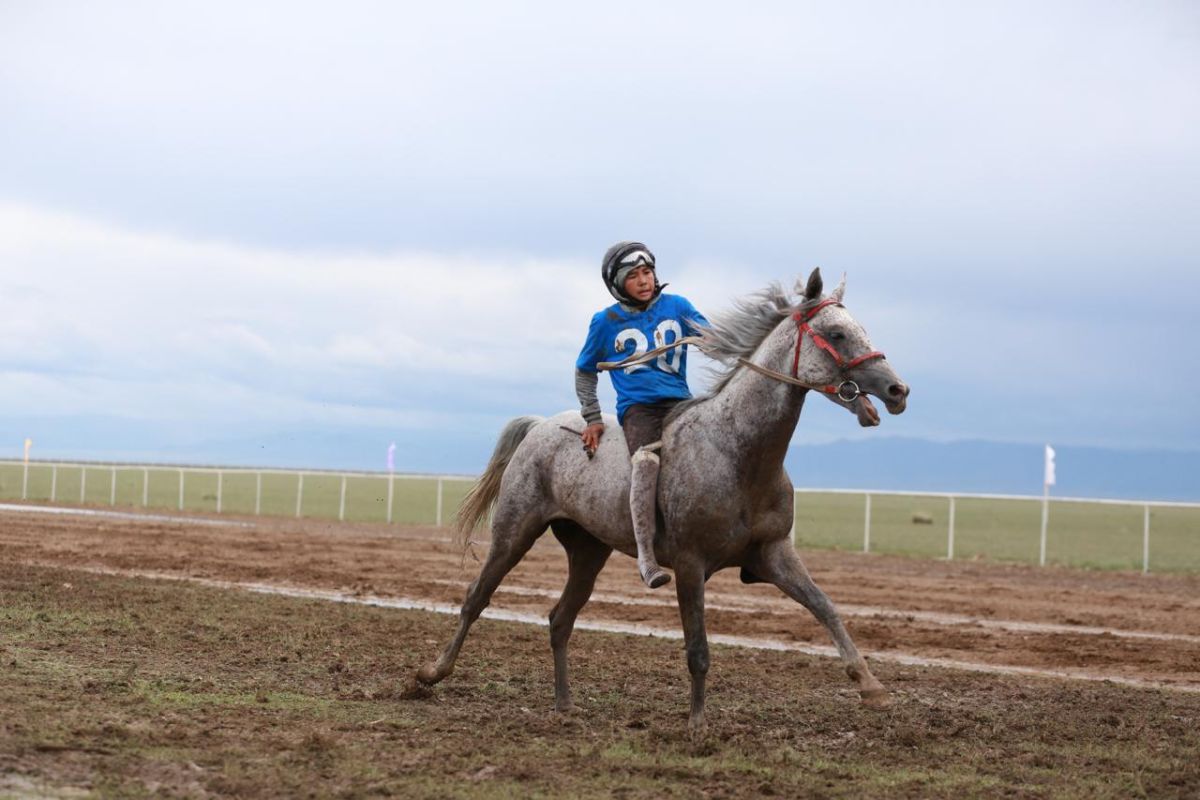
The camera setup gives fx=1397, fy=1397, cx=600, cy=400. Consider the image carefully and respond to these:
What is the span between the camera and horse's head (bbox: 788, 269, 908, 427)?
6859 millimetres

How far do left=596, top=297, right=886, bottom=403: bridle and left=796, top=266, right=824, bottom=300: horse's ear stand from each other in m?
0.06

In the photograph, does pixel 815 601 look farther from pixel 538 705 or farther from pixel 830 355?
pixel 538 705

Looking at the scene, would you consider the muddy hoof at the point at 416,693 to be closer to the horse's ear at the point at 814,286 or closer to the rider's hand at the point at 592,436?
the rider's hand at the point at 592,436

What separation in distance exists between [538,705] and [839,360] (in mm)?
2978

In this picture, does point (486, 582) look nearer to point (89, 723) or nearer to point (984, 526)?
point (89, 723)

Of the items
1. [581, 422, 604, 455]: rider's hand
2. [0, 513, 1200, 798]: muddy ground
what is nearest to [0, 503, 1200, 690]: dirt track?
[0, 513, 1200, 798]: muddy ground

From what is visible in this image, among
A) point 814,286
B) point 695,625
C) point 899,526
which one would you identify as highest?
point 814,286

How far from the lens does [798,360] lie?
7.25 metres

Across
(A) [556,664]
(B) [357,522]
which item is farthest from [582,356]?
(B) [357,522]

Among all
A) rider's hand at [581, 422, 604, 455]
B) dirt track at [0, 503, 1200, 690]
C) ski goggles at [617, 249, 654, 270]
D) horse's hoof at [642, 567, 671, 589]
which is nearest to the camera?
horse's hoof at [642, 567, 671, 589]

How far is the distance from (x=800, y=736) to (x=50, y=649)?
5245 mm

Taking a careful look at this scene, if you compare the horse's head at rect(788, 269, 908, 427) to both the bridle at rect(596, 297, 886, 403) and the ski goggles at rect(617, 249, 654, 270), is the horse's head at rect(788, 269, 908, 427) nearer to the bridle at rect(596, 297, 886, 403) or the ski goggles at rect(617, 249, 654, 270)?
the bridle at rect(596, 297, 886, 403)

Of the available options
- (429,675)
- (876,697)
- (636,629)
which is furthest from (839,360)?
(636,629)

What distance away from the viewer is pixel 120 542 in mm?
22953
